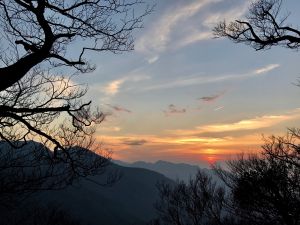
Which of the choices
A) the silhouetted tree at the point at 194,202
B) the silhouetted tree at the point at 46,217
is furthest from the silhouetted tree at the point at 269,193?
the silhouetted tree at the point at 46,217

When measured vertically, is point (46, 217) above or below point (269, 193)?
below

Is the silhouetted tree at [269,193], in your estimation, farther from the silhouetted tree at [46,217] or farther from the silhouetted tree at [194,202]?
the silhouetted tree at [46,217]

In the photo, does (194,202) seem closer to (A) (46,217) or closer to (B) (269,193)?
(B) (269,193)

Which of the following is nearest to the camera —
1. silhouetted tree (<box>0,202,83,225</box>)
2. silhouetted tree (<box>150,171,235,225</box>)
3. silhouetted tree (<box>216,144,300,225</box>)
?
silhouetted tree (<box>216,144,300,225</box>)

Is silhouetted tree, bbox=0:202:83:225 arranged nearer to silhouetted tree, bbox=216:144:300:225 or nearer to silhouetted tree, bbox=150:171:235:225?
silhouetted tree, bbox=150:171:235:225

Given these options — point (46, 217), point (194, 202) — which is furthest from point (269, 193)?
point (46, 217)

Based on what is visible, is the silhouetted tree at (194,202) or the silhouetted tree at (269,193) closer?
the silhouetted tree at (269,193)

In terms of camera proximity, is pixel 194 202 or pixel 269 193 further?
pixel 194 202

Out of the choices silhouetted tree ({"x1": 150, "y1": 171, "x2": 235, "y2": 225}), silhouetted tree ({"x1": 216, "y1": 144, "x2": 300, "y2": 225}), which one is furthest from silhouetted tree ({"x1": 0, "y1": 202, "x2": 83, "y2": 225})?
silhouetted tree ({"x1": 216, "y1": 144, "x2": 300, "y2": 225})

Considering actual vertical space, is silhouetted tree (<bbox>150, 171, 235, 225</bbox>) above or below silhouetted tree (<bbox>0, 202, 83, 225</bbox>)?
above

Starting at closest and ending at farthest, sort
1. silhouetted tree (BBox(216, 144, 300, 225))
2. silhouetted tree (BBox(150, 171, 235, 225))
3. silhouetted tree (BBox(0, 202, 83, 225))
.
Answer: silhouetted tree (BBox(216, 144, 300, 225)) → silhouetted tree (BBox(150, 171, 235, 225)) → silhouetted tree (BBox(0, 202, 83, 225))

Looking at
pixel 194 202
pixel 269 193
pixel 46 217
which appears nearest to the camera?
pixel 269 193

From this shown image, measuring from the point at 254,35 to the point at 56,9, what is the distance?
18.7 ft

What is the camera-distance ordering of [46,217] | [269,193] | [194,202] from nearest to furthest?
[269,193] → [194,202] → [46,217]
